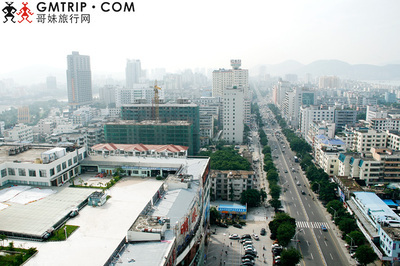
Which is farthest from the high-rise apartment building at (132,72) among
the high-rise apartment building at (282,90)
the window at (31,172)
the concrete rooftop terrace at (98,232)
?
the concrete rooftop terrace at (98,232)

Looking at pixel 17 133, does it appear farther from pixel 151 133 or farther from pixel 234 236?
pixel 234 236

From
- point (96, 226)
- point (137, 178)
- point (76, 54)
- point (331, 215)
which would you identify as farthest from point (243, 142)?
point (76, 54)

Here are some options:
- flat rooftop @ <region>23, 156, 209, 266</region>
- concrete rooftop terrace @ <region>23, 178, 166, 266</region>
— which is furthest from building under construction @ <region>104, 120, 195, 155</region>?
concrete rooftop terrace @ <region>23, 178, 166, 266</region>

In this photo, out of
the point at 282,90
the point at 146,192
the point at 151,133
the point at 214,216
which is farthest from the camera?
the point at 282,90

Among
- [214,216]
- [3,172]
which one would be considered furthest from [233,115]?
[3,172]

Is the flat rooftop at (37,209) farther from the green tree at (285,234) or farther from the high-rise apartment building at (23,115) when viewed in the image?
the high-rise apartment building at (23,115)

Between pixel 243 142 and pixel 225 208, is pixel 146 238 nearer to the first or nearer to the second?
pixel 225 208
